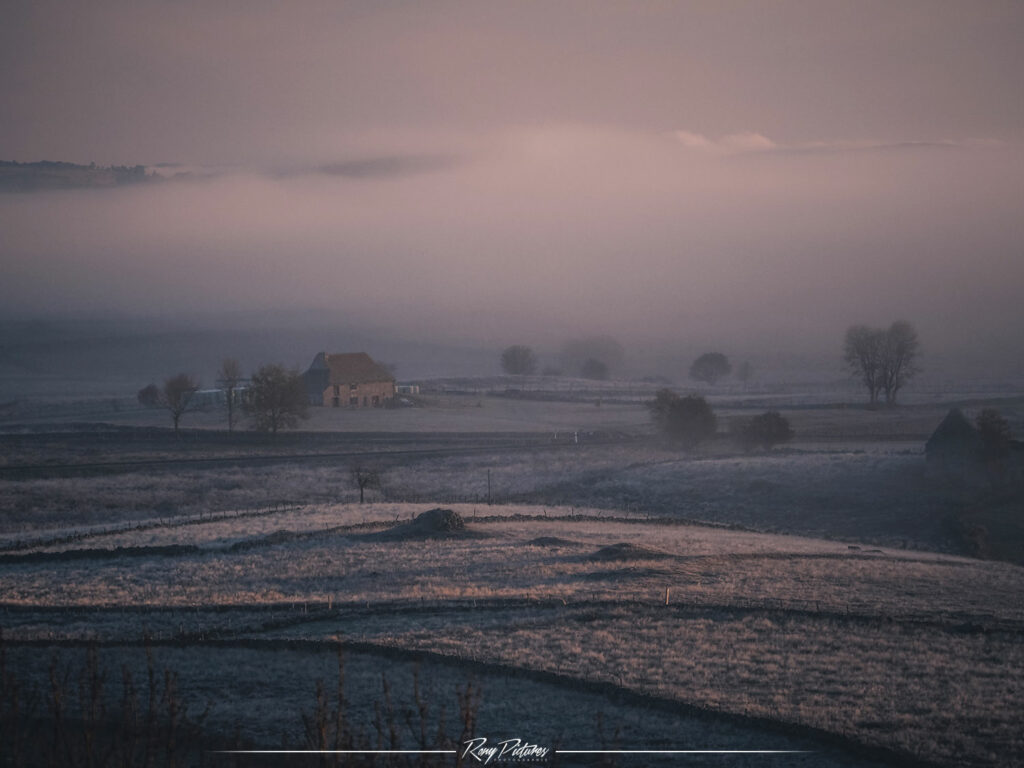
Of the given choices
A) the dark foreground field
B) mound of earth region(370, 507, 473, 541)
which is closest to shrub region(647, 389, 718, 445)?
the dark foreground field

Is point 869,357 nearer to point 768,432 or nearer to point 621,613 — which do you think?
point 768,432

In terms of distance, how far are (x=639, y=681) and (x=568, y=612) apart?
7.00 metres

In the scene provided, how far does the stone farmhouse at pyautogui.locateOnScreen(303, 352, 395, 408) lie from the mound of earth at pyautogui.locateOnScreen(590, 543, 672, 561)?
8160 cm

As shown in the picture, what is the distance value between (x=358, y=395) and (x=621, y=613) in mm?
95286

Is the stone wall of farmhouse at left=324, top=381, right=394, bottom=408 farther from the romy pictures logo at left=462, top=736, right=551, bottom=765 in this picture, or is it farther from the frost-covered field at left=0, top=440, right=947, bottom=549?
the romy pictures logo at left=462, top=736, right=551, bottom=765

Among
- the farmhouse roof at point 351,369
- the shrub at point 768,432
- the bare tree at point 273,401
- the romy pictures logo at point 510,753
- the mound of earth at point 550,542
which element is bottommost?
the mound of earth at point 550,542

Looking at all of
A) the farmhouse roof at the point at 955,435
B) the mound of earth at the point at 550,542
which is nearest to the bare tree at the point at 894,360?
the farmhouse roof at the point at 955,435

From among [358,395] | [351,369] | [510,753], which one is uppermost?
A: [351,369]

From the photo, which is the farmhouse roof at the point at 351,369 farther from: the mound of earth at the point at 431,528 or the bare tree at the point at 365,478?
the mound of earth at the point at 431,528

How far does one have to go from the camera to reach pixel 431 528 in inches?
1697

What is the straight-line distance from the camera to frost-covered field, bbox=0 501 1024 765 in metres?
18.1

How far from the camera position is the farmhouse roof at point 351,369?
384 ft

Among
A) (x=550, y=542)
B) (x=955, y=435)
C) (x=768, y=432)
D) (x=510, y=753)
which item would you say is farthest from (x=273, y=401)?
(x=510, y=753)

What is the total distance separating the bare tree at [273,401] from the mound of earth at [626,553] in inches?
2180
